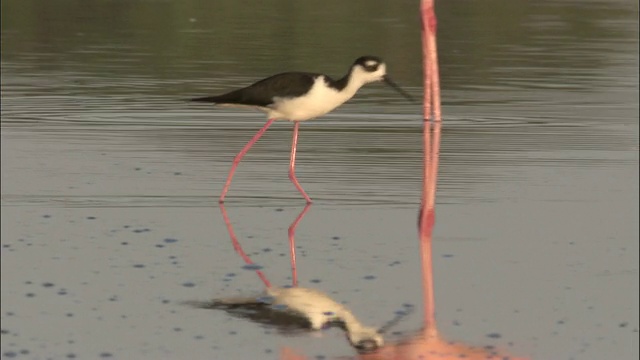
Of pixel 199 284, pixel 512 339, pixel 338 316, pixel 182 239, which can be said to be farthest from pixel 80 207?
pixel 512 339

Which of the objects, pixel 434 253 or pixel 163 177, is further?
pixel 163 177

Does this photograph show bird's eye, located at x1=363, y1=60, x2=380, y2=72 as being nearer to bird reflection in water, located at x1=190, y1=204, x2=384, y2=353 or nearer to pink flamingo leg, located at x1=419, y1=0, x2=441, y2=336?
pink flamingo leg, located at x1=419, y1=0, x2=441, y2=336

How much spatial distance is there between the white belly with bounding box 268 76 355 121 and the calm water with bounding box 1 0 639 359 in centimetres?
44

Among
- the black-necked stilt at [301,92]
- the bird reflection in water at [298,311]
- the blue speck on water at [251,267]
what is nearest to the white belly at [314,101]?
the black-necked stilt at [301,92]

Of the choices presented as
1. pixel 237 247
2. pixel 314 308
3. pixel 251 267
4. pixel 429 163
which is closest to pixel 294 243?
pixel 237 247

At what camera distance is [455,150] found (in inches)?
434

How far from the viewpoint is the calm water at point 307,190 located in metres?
6.53

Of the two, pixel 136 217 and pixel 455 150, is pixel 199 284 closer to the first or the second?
pixel 136 217

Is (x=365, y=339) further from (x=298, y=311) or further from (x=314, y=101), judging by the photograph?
(x=314, y=101)

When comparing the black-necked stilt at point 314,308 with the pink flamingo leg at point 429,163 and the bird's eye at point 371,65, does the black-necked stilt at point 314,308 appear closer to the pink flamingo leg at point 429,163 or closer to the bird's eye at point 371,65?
the pink flamingo leg at point 429,163

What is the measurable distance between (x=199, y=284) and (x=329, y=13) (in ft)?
51.0

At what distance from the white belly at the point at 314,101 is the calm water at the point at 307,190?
17.4 inches

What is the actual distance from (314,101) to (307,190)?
51 cm

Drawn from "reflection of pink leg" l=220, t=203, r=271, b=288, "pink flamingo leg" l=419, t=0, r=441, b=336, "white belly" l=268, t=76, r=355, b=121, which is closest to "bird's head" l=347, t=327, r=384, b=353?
"pink flamingo leg" l=419, t=0, r=441, b=336
